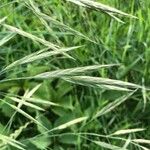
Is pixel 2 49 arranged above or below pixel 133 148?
above

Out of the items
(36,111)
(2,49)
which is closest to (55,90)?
(36,111)

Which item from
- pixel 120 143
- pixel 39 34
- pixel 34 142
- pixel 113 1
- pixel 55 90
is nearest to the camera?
pixel 34 142

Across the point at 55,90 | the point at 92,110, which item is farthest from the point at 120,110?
the point at 55,90

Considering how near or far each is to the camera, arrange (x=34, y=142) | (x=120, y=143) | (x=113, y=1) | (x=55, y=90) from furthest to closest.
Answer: (x=113, y=1) → (x=55, y=90) → (x=120, y=143) → (x=34, y=142)

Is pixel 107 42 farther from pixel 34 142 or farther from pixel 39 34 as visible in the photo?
pixel 34 142

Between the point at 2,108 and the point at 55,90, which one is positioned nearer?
the point at 2,108

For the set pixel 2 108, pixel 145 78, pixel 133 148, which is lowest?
pixel 133 148

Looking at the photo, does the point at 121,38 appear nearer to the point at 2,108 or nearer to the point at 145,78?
the point at 145,78
